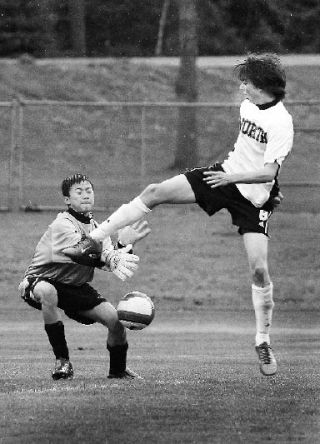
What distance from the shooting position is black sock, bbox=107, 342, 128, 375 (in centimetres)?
996

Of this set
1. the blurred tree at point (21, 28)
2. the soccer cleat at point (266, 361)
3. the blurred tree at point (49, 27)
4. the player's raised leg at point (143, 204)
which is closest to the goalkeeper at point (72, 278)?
the player's raised leg at point (143, 204)

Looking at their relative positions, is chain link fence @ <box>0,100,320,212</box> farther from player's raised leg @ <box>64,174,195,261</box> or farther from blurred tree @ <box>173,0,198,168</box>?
player's raised leg @ <box>64,174,195,261</box>

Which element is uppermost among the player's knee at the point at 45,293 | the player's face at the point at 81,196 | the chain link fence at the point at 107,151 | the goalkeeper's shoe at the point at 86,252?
the player's face at the point at 81,196

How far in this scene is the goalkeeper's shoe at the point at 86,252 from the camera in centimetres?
957

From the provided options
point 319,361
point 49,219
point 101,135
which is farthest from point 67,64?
point 319,361

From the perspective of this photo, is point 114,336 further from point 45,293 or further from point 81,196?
point 81,196

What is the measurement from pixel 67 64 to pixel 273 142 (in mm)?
28471

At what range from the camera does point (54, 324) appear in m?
9.83

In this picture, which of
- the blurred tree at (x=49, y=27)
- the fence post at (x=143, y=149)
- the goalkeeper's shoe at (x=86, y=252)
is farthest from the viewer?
the blurred tree at (x=49, y=27)

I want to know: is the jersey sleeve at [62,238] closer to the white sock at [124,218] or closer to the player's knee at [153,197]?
the white sock at [124,218]

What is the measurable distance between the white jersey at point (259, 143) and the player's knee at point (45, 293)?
1.54m

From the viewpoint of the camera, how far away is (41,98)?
33.6 m

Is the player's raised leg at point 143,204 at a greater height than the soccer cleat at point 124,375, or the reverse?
the player's raised leg at point 143,204

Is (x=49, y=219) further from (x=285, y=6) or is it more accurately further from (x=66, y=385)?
(x=66, y=385)
